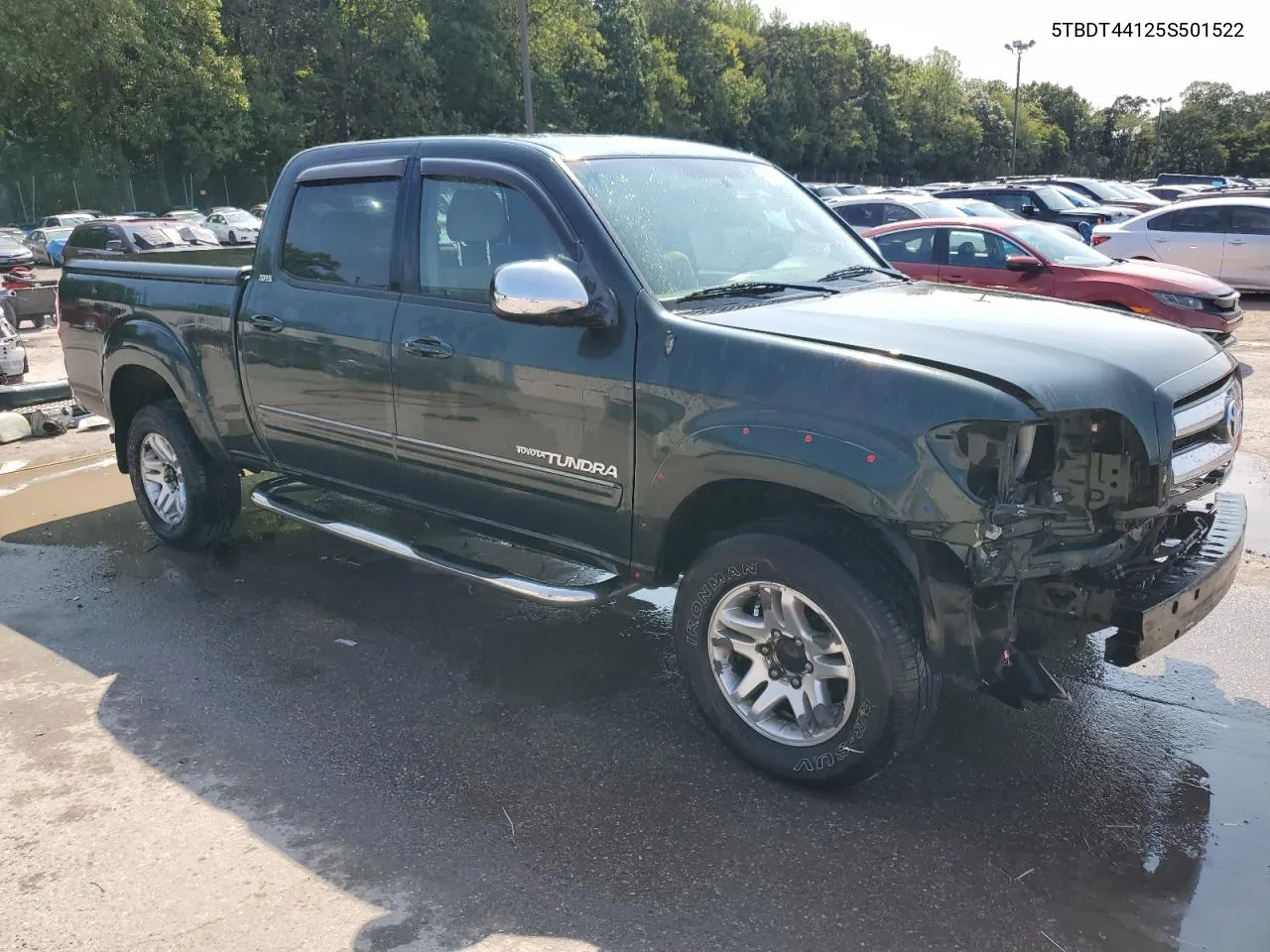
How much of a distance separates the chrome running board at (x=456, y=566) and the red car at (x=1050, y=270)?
757 cm

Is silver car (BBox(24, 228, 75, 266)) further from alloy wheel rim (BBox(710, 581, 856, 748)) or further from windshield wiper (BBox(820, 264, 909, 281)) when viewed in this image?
alloy wheel rim (BBox(710, 581, 856, 748))

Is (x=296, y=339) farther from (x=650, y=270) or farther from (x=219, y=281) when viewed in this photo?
(x=650, y=270)

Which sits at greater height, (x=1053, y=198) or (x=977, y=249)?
(x=1053, y=198)

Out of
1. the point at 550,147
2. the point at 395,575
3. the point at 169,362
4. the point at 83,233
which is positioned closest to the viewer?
the point at 550,147

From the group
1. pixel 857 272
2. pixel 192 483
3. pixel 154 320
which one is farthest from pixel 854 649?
pixel 154 320

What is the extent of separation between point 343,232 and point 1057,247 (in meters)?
9.01

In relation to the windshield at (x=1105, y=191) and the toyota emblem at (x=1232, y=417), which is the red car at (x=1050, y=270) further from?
the windshield at (x=1105, y=191)

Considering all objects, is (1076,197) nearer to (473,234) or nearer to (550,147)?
(550,147)

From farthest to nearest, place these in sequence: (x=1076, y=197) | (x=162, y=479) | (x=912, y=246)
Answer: (x=1076, y=197) < (x=912, y=246) < (x=162, y=479)

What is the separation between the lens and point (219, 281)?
531cm

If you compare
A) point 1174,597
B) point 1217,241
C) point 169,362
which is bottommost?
point 1174,597

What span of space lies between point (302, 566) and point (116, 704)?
65.7 inches

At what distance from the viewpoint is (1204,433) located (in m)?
3.47

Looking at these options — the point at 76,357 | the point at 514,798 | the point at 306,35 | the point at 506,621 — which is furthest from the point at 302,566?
the point at 306,35
